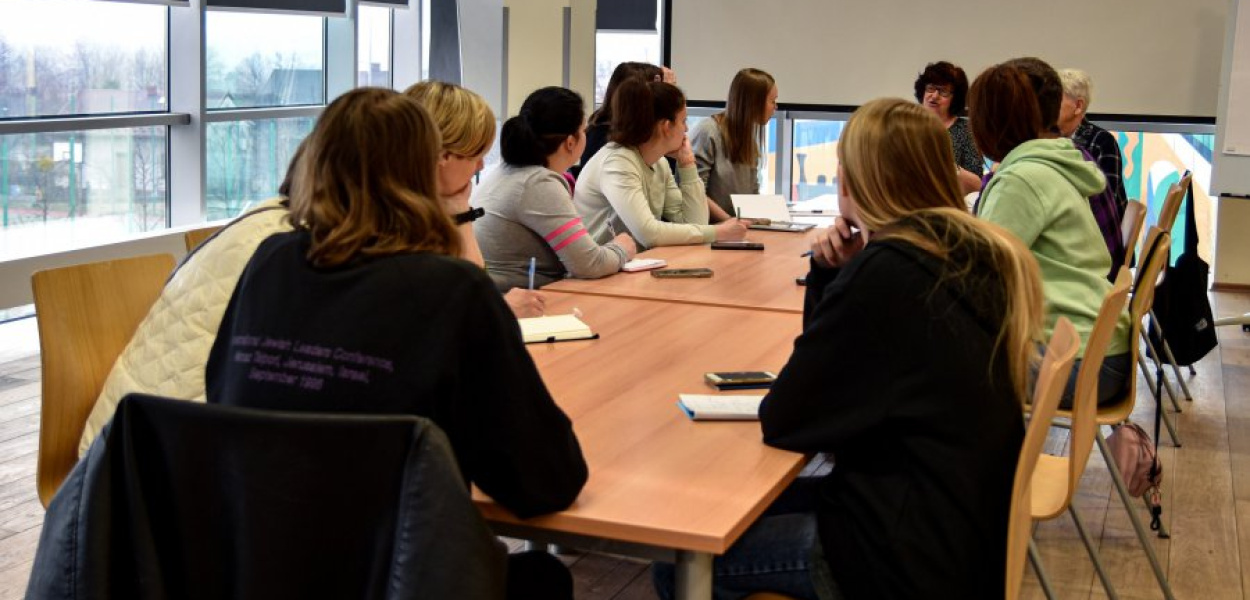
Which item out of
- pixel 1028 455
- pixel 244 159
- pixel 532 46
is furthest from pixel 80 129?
pixel 1028 455

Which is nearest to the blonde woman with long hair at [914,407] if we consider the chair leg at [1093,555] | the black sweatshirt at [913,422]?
the black sweatshirt at [913,422]

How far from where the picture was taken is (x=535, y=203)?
3906 mm

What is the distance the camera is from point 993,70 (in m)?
3.67

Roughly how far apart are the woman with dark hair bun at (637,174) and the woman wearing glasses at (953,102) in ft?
6.03

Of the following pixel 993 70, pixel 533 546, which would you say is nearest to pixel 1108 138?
pixel 993 70

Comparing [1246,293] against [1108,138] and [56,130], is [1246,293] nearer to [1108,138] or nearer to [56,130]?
[1108,138]

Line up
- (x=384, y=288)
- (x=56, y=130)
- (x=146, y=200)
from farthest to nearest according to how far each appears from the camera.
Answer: (x=146, y=200), (x=56, y=130), (x=384, y=288)

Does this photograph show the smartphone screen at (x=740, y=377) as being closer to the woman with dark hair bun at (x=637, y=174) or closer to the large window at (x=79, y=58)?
the woman with dark hair bun at (x=637, y=174)

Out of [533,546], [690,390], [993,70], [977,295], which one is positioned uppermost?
[993,70]

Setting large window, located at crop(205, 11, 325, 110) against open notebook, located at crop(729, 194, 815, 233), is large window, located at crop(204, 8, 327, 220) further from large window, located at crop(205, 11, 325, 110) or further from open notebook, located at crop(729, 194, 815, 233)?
open notebook, located at crop(729, 194, 815, 233)

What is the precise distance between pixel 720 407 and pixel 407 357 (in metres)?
0.82

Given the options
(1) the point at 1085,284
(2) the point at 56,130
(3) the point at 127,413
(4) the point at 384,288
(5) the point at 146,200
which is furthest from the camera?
(5) the point at 146,200

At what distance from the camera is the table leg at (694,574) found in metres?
1.85

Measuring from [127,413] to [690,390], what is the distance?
1.24m
